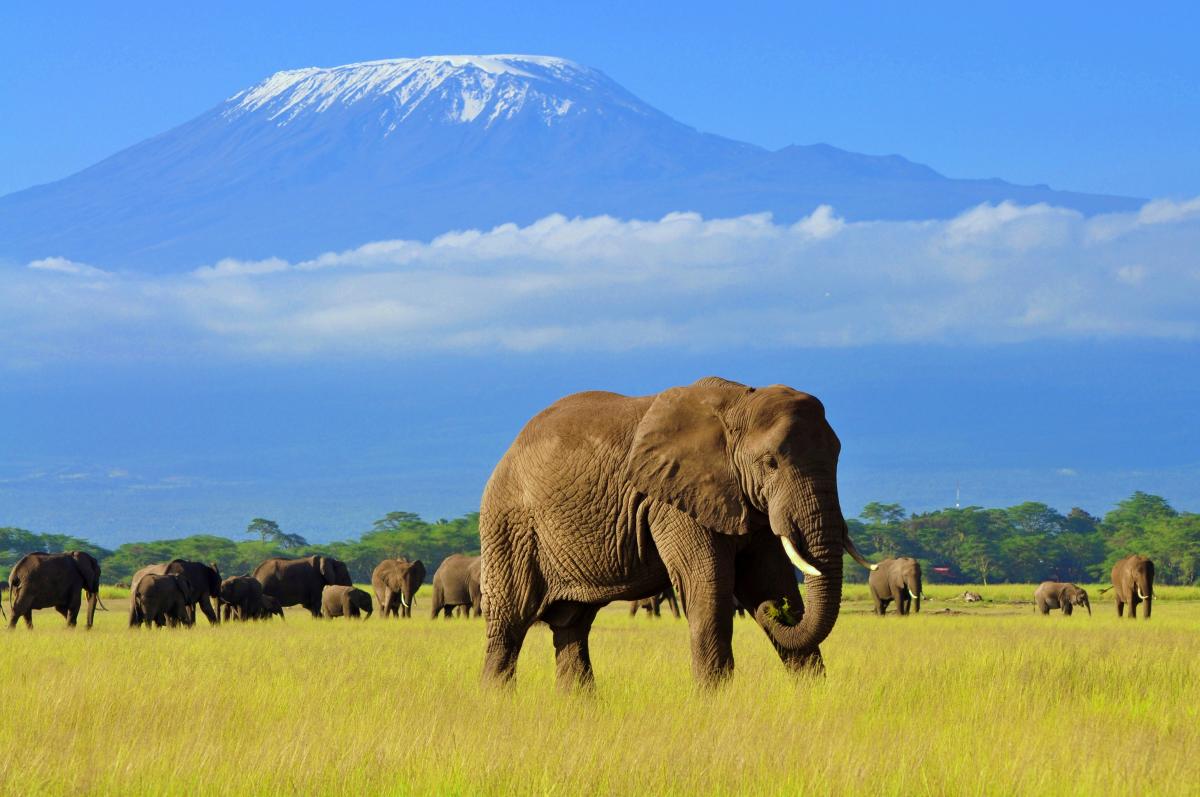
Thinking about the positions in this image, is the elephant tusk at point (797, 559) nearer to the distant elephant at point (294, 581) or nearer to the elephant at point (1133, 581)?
the distant elephant at point (294, 581)

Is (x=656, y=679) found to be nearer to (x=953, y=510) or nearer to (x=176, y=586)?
(x=176, y=586)

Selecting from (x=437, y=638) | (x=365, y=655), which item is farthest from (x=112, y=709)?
(x=437, y=638)

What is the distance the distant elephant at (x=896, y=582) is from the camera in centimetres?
3978

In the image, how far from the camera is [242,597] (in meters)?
35.7

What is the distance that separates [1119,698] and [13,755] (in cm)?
858

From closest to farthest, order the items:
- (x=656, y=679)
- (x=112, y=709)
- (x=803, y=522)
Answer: (x=803, y=522) < (x=112, y=709) < (x=656, y=679)

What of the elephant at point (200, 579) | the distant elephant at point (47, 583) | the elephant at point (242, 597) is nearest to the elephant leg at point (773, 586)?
the distant elephant at point (47, 583)

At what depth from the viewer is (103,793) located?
347 inches

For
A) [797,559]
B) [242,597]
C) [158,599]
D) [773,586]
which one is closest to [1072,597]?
[242,597]

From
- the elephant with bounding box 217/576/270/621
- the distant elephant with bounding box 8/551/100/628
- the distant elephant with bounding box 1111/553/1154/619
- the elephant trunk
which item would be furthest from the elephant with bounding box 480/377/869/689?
the distant elephant with bounding box 1111/553/1154/619

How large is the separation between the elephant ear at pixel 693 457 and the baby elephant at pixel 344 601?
26515mm

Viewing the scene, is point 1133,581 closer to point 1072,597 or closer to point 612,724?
point 1072,597

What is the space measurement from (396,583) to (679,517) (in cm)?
2991

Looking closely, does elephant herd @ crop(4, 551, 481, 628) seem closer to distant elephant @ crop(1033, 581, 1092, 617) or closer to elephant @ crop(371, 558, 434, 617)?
elephant @ crop(371, 558, 434, 617)
